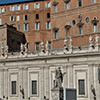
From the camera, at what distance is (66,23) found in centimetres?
6450

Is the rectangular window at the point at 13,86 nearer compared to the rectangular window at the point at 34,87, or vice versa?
the rectangular window at the point at 34,87

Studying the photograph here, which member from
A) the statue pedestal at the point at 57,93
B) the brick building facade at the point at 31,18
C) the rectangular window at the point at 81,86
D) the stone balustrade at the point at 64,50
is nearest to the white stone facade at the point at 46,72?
the rectangular window at the point at 81,86

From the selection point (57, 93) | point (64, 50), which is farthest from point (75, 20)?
point (57, 93)

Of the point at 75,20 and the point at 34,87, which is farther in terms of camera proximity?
the point at 75,20

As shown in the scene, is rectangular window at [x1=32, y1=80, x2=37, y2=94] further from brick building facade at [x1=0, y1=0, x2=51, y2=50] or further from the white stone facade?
brick building facade at [x1=0, y1=0, x2=51, y2=50]

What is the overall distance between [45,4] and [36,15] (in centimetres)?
303

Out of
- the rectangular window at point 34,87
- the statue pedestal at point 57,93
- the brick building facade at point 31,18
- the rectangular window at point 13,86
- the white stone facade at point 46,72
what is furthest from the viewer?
the brick building facade at point 31,18

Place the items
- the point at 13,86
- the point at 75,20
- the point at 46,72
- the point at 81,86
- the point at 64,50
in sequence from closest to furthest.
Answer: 1. the point at 81,86
2. the point at 64,50
3. the point at 46,72
4. the point at 13,86
5. the point at 75,20

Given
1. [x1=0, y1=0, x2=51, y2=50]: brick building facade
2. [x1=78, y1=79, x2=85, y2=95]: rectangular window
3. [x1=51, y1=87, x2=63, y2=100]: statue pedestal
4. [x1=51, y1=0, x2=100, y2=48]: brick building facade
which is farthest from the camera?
[x1=0, y1=0, x2=51, y2=50]: brick building facade

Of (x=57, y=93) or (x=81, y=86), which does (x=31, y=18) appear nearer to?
(x=81, y=86)

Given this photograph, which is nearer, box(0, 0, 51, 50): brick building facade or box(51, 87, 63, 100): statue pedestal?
box(51, 87, 63, 100): statue pedestal

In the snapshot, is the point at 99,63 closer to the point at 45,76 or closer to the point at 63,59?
the point at 63,59

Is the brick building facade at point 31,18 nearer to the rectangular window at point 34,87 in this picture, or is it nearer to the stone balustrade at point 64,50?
the stone balustrade at point 64,50

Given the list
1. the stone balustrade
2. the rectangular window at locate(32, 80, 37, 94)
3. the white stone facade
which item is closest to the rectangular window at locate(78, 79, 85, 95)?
the white stone facade
